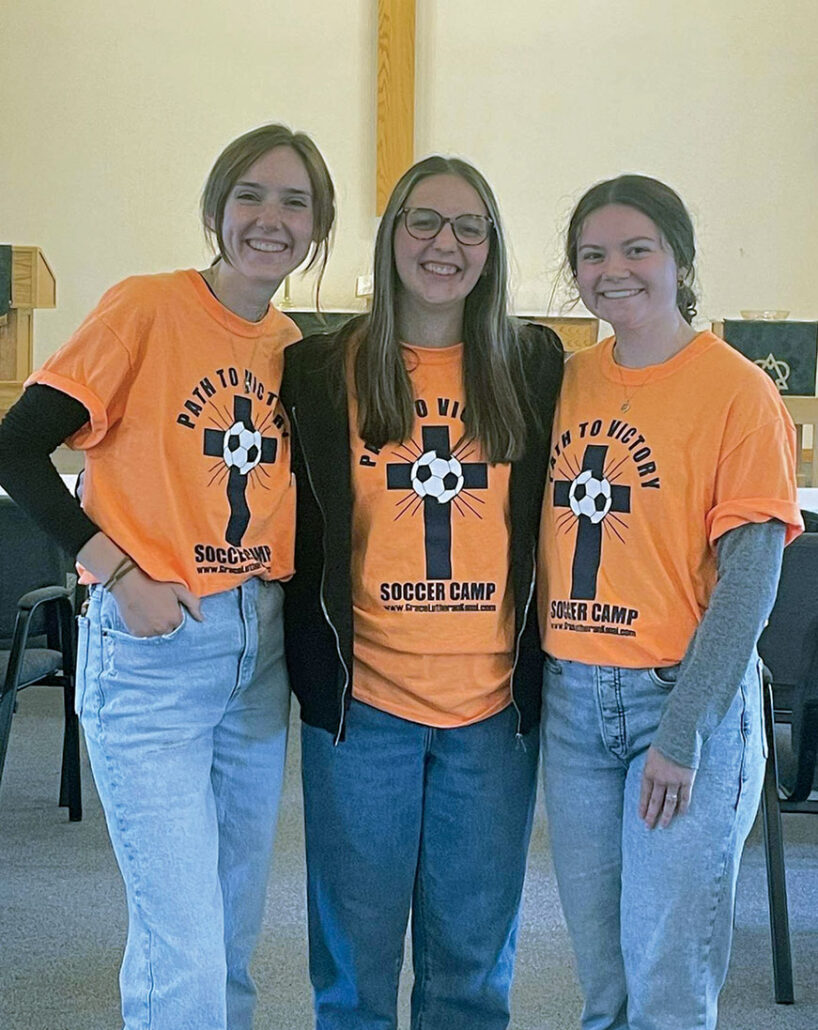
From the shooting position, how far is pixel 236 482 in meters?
1.82

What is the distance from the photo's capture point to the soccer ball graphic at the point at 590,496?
177 cm

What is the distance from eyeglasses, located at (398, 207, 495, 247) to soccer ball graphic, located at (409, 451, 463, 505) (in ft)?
0.97

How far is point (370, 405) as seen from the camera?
1.84 m

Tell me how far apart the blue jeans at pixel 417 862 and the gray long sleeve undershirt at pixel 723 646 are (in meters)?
0.29

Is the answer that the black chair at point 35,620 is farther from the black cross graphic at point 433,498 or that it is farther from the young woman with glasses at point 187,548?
the black cross graphic at point 433,498

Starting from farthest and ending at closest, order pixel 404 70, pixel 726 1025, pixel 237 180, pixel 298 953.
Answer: pixel 404 70, pixel 298 953, pixel 726 1025, pixel 237 180

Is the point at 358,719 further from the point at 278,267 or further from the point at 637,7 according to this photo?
the point at 637,7

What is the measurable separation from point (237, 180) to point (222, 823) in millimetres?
887

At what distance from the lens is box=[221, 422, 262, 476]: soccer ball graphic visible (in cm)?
182

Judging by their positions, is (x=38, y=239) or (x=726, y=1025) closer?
(x=726, y=1025)

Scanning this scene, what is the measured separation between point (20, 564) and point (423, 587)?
6.22ft

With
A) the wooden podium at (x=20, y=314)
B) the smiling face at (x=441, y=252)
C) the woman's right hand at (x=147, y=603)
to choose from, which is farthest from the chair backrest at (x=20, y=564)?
the smiling face at (x=441, y=252)

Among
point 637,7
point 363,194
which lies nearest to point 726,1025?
point 363,194

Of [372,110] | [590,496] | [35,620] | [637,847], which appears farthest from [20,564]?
[372,110]
